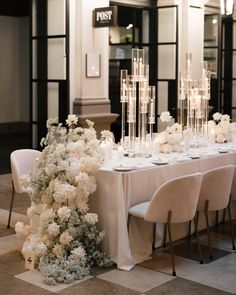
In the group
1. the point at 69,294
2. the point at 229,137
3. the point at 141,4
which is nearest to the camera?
the point at 69,294

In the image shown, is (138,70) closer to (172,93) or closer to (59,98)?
(59,98)

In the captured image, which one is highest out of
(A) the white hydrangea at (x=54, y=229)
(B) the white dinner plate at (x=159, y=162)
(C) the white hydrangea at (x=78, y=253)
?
(B) the white dinner plate at (x=159, y=162)

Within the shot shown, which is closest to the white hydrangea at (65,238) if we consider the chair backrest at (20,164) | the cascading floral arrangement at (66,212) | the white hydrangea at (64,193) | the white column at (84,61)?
the cascading floral arrangement at (66,212)

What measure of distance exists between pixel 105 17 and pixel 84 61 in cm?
73

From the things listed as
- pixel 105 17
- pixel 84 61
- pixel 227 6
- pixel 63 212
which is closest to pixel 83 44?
pixel 84 61

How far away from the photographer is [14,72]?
1522 centimetres

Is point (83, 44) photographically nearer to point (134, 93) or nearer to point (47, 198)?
point (134, 93)

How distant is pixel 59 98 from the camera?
9266 mm

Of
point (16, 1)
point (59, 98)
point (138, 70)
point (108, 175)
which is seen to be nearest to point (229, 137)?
point (138, 70)

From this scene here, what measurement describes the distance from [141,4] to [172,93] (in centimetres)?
164

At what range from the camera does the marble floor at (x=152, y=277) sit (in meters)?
4.47

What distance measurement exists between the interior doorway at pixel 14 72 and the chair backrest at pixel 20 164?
8272mm

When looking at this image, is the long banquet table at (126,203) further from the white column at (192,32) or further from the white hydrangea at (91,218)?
the white column at (192,32)

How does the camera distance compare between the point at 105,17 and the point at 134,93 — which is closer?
the point at 134,93
